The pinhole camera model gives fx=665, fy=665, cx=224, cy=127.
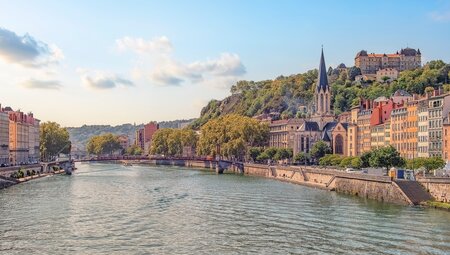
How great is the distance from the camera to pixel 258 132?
444 ft

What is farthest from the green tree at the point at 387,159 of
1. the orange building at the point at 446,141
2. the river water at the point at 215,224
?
the orange building at the point at 446,141

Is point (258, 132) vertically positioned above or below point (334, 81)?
below

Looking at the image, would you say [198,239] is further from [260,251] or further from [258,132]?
[258,132]

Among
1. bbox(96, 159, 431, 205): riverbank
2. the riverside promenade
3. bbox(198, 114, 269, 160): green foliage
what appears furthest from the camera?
bbox(198, 114, 269, 160): green foliage

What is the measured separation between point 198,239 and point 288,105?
6163 inches

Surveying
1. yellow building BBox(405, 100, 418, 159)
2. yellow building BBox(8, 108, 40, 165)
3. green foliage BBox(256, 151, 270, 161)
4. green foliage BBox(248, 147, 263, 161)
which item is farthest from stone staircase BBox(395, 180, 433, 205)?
yellow building BBox(8, 108, 40, 165)

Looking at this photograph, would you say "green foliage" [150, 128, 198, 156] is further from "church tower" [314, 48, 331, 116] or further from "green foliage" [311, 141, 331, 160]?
"green foliage" [311, 141, 331, 160]

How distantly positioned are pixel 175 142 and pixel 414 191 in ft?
446

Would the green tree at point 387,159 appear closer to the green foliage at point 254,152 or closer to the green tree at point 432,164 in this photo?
the green tree at point 432,164

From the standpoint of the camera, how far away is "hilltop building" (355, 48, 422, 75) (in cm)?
18762

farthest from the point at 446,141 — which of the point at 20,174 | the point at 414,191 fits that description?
the point at 20,174

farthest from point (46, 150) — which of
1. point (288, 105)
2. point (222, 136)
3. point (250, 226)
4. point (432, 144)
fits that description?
point (250, 226)

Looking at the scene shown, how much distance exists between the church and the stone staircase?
5813 cm

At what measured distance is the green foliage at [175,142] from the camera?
18138 cm
